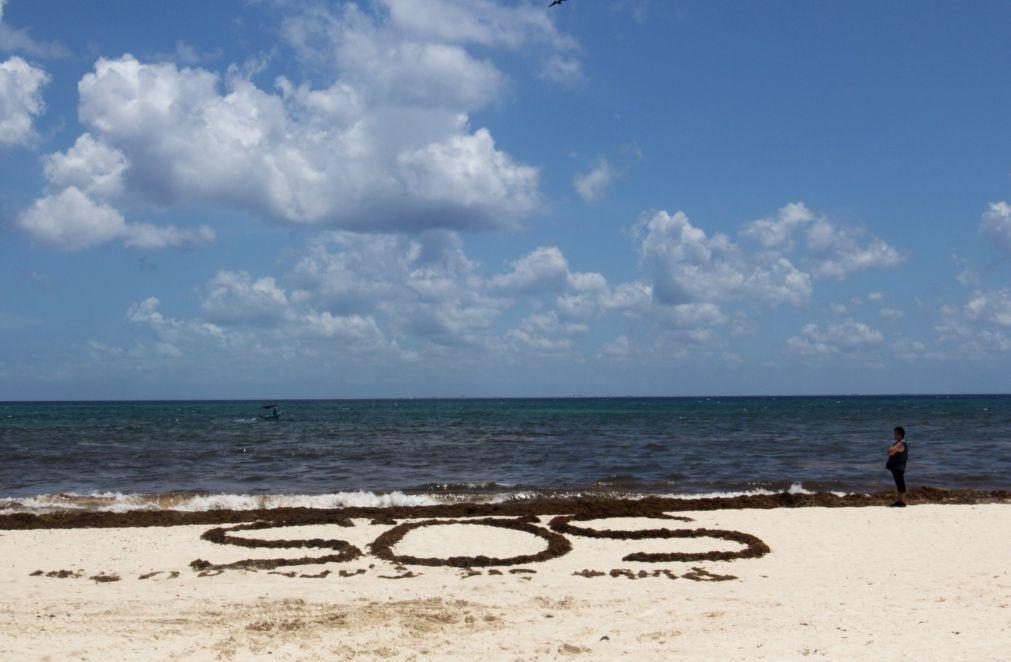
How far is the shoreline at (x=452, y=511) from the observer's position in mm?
18703

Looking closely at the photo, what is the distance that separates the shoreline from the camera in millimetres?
18703

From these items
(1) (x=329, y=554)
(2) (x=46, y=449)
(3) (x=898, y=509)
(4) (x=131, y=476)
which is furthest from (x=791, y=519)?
(2) (x=46, y=449)

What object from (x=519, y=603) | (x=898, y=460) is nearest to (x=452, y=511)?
(x=519, y=603)

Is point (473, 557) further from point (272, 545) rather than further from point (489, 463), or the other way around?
point (489, 463)

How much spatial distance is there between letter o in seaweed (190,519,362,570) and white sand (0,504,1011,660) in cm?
34

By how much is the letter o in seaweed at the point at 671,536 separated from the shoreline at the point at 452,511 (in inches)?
50.8

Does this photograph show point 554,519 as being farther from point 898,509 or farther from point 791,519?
point 898,509

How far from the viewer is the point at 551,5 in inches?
498

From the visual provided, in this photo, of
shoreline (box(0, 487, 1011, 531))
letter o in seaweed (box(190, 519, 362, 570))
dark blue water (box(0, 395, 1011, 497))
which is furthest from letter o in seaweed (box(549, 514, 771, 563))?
dark blue water (box(0, 395, 1011, 497))

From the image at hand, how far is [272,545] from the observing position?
1595cm

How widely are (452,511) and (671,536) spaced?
6075 mm

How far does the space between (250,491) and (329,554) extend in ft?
47.2

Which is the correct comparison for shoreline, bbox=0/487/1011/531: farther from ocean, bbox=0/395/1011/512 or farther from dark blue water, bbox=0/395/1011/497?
dark blue water, bbox=0/395/1011/497

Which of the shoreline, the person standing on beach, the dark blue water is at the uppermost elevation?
the person standing on beach
